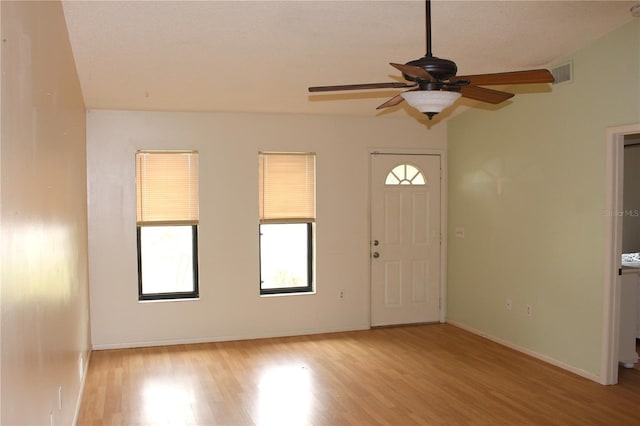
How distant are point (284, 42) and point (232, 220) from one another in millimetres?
2411

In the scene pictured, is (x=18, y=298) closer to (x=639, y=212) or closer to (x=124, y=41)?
(x=124, y=41)

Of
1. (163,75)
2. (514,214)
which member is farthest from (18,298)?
(514,214)

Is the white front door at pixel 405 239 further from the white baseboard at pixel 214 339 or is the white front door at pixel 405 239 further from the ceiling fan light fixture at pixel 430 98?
the ceiling fan light fixture at pixel 430 98

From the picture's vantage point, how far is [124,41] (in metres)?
4.20

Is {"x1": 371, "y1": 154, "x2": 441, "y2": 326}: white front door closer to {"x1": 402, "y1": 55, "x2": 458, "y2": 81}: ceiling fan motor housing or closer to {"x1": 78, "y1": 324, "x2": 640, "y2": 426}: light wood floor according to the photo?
{"x1": 78, "y1": 324, "x2": 640, "y2": 426}: light wood floor

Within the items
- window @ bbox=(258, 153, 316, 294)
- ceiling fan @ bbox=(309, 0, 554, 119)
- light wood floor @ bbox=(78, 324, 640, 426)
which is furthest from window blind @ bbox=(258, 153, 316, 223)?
ceiling fan @ bbox=(309, 0, 554, 119)

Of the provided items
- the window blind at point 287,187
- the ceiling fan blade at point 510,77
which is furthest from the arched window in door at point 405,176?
the ceiling fan blade at point 510,77

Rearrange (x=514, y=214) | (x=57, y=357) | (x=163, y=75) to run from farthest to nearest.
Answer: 1. (x=514, y=214)
2. (x=163, y=75)
3. (x=57, y=357)

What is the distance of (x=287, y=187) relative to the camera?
21.1 ft

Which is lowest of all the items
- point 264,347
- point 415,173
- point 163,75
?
point 264,347

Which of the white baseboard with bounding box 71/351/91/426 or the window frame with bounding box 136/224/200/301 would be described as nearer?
the white baseboard with bounding box 71/351/91/426

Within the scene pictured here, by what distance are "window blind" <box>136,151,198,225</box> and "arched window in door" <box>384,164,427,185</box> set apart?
7.64ft

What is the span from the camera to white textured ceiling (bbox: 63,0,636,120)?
12.6 ft

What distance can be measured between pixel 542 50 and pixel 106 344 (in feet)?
16.9
